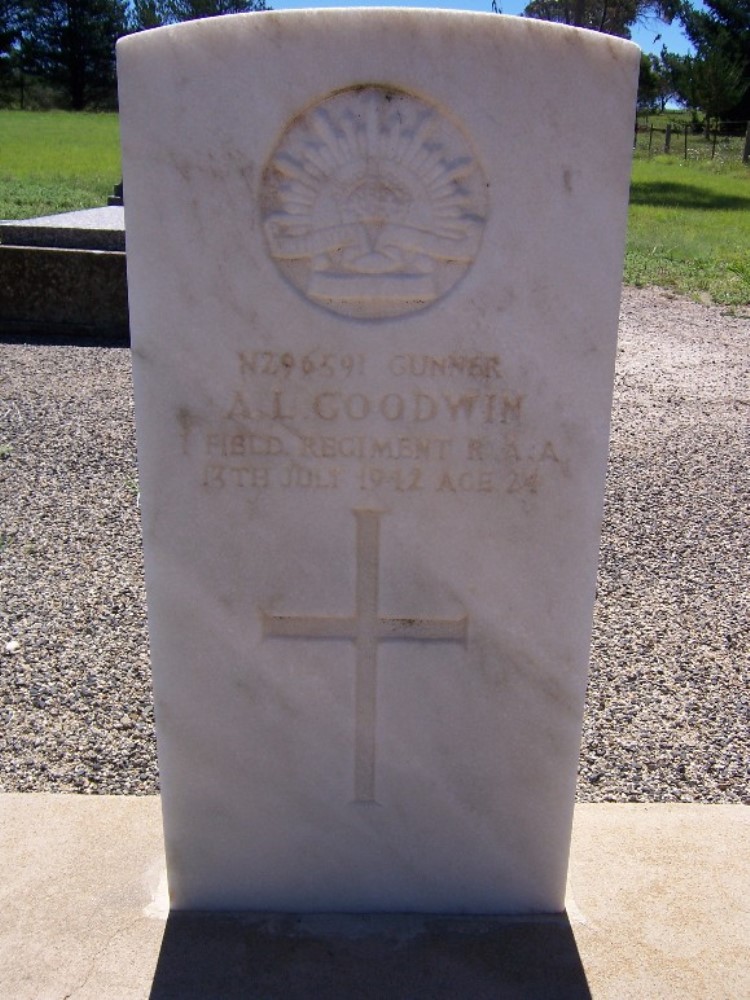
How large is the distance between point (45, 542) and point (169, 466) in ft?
9.07

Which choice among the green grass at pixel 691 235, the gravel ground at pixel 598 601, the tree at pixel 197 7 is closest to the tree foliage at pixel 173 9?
the tree at pixel 197 7

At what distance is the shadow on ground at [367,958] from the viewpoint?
1987 mm

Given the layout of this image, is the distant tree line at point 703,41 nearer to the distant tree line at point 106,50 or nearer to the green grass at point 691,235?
the distant tree line at point 106,50

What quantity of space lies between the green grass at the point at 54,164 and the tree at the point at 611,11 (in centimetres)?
1450

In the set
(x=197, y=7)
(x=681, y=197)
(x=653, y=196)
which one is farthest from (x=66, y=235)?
(x=197, y=7)

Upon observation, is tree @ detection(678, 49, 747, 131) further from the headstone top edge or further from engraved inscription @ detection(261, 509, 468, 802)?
engraved inscription @ detection(261, 509, 468, 802)

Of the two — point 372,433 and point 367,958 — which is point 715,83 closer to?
point 372,433

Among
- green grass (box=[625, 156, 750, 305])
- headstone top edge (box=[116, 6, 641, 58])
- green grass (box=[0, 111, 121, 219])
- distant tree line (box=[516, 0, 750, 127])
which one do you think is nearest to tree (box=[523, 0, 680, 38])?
distant tree line (box=[516, 0, 750, 127])

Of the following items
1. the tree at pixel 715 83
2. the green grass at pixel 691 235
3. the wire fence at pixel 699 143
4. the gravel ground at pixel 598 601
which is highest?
the tree at pixel 715 83

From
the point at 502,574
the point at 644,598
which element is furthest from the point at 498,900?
the point at 644,598

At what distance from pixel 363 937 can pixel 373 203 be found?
1.46m

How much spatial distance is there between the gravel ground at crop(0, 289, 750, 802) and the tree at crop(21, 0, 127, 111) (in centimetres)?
4295

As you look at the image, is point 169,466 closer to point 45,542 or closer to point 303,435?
point 303,435

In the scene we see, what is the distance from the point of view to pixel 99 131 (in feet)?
94.4
